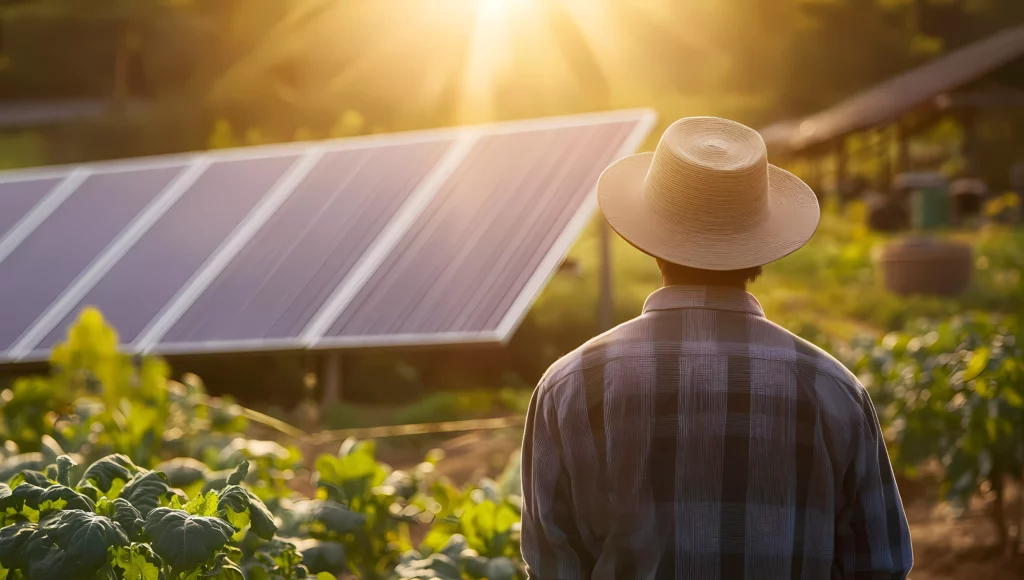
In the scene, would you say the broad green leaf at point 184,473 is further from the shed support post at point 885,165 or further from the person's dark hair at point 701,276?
the shed support post at point 885,165

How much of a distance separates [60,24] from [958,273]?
26054 mm

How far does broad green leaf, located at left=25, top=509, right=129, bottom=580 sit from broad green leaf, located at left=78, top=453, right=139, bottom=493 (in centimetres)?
43

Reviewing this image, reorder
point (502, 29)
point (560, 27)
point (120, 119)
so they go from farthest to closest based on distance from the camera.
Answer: point (560, 27)
point (502, 29)
point (120, 119)

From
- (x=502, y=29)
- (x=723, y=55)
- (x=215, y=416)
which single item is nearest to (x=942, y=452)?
(x=215, y=416)

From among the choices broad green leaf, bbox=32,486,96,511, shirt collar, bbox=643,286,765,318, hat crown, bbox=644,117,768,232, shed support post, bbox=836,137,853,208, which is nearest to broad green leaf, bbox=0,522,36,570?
broad green leaf, bbox=32,486,96,511

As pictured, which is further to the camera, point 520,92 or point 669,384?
point 520,92

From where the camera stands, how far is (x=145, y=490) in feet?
9.09

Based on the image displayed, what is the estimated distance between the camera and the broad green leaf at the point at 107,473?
9.40ft

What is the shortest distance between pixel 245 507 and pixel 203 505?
0.11 m

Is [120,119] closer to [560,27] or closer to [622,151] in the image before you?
[560,27]

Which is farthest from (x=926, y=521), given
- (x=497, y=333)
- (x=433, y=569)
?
(x=433, y=569)

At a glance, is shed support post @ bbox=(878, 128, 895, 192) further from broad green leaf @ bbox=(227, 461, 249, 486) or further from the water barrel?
broad green leaf @ bbox=(227, 461, 249, 486)

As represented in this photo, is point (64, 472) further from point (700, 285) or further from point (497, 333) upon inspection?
point (497, 333)

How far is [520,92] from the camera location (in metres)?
36.1
